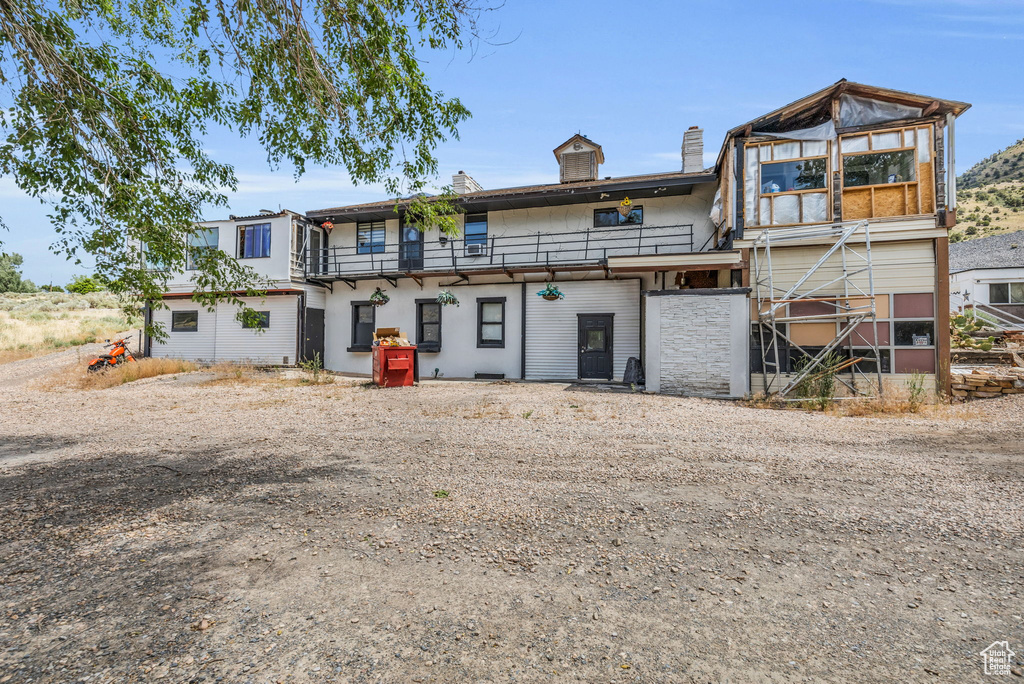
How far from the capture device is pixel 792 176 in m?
12.8

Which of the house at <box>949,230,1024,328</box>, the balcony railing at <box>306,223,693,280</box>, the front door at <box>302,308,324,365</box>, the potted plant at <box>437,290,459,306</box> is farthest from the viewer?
the house at <box>949,230,1024,328</box>

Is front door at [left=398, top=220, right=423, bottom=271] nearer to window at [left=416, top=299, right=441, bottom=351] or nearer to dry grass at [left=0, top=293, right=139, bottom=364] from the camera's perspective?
window at [left=416, top=299, right=441, bottom=351]

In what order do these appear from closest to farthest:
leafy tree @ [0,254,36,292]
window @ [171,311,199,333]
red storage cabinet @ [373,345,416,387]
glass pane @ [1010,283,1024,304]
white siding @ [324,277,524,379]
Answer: red storage cabinet @ [373,345,416,387], white siding @ [324,277,524,379], window @ [171,311,199,333], glass pane @ [1010,283,1024,304], leafy tree @ [0,254,36,292]

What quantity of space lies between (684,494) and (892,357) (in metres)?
11.0

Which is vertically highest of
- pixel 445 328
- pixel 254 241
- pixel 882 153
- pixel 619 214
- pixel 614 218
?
pixel 882 153

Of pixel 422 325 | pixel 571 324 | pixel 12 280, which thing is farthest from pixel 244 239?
pixel 12 280

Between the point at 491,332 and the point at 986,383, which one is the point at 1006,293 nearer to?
the point at 986,383

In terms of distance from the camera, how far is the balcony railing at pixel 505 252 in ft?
54.7

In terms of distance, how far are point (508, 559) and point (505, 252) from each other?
15.6 meters

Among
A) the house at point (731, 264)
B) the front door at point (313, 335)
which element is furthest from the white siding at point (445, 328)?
the front door at point (313, 335)

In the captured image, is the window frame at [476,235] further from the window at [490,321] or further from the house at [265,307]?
the house at [265,307]

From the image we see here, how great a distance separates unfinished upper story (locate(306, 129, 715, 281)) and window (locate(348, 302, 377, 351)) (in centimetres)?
121

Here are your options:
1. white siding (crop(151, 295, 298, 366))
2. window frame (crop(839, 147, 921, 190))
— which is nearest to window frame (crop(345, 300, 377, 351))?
white siding (crop(151, 295, 298, 366))

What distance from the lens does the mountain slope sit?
83688 millimetres
